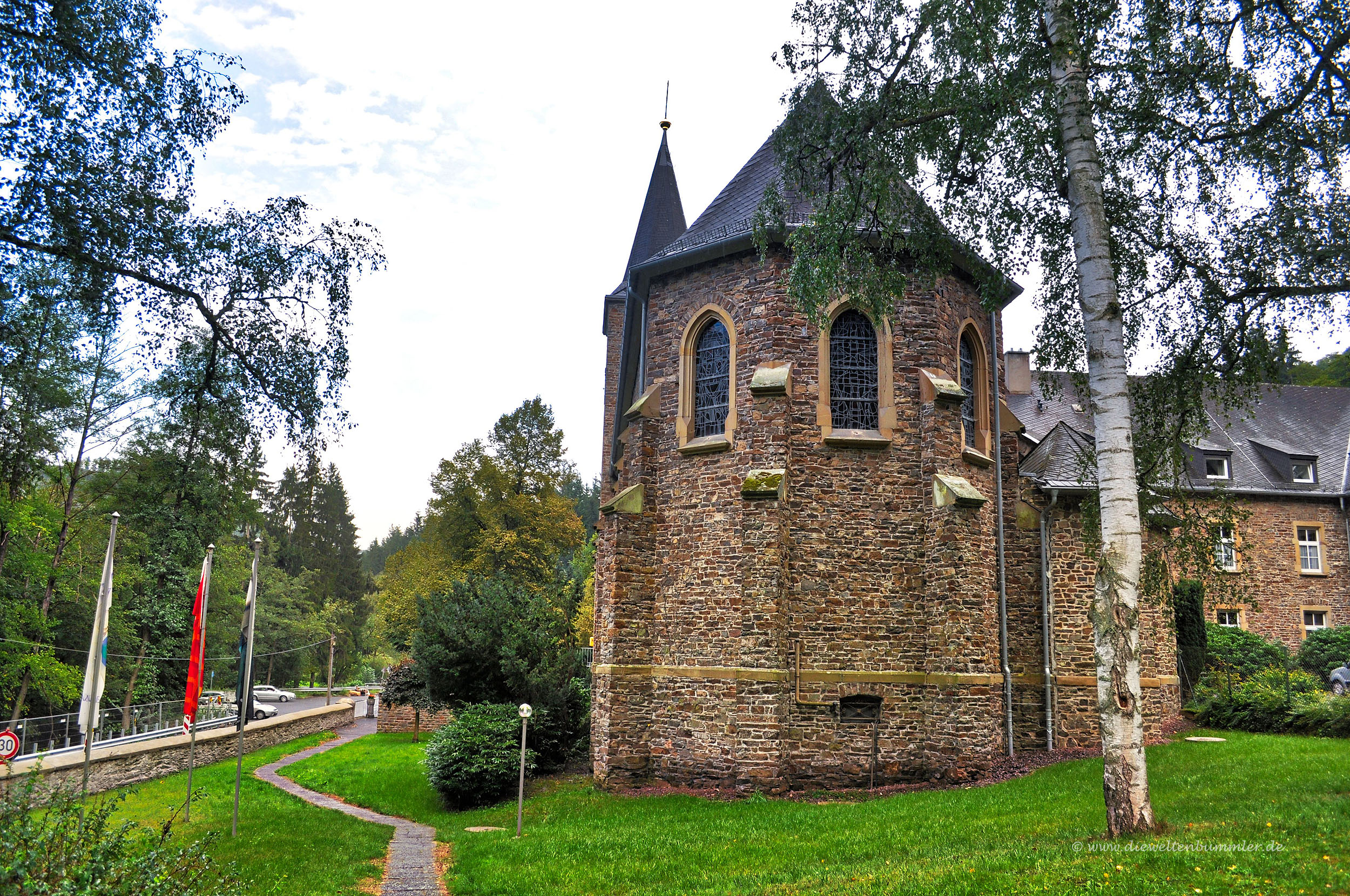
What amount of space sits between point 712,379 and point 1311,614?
2428 cm

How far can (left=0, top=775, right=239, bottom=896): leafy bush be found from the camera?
4785 mm

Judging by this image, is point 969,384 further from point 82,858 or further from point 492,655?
point 82,858

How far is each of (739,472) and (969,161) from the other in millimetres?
6554

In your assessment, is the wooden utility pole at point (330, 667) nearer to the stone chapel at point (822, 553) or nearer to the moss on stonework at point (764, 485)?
the stone chapel at point (822, 553)

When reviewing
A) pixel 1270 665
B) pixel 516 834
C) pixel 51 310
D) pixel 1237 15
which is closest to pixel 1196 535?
pixel 1237 15

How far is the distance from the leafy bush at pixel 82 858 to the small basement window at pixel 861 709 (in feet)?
33.5

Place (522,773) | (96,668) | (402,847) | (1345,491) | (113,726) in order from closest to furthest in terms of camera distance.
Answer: (522,773) < (96,668) < (402,847) < (113,726) < (1345,491)

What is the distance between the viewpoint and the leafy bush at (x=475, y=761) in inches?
643

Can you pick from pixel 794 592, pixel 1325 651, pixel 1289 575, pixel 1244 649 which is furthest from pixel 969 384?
pixel 1289 575

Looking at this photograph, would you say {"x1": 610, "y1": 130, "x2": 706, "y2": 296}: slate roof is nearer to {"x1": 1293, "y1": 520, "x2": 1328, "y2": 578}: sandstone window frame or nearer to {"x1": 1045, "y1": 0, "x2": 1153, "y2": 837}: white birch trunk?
{"x1": 1045, "y1": 0, "x2": 1153, "y2": 837}: white birch trunk

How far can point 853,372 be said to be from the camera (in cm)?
1574

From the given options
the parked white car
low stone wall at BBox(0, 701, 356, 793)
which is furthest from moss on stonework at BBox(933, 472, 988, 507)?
the parked white car

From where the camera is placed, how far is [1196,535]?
10.3 metres

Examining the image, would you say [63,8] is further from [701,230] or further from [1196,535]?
[1196,535]
